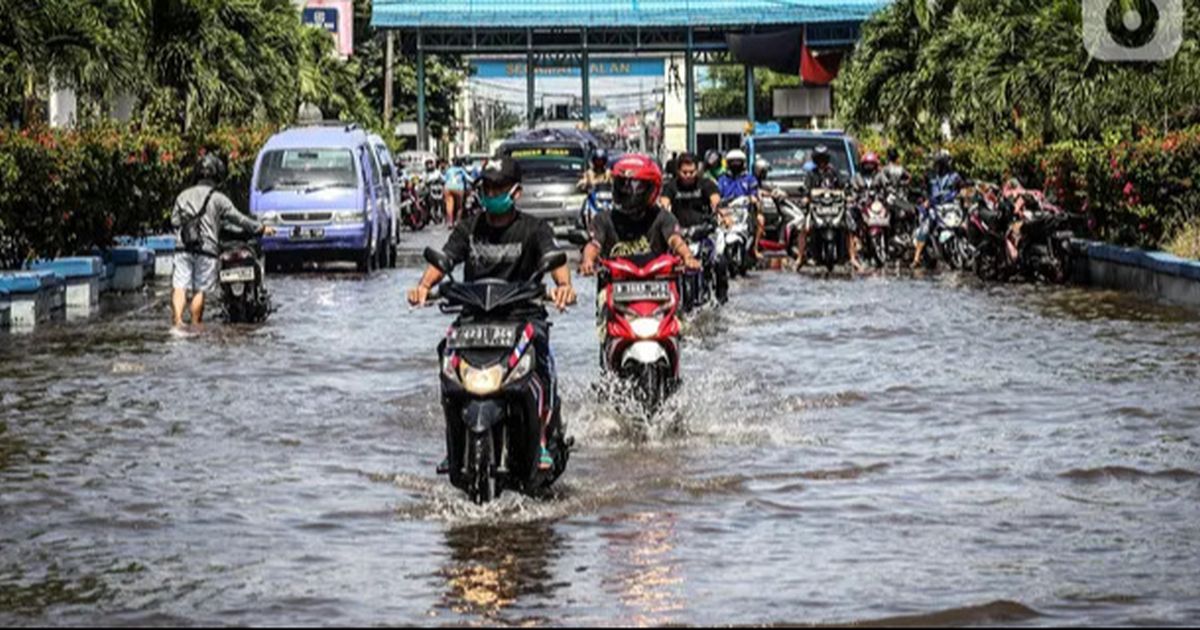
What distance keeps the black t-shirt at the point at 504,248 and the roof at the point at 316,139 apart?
23061 millimetres

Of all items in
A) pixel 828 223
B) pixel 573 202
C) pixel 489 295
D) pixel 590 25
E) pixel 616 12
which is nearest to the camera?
pixel 489 295

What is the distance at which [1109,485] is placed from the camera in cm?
1255

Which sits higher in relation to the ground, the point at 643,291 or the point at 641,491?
the point at 643,291

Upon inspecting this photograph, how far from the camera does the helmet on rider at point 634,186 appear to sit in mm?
15086

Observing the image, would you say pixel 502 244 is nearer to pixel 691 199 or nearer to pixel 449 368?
pixel 449 368

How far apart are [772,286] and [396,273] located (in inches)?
273

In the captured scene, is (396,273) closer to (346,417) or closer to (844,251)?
(844,251)

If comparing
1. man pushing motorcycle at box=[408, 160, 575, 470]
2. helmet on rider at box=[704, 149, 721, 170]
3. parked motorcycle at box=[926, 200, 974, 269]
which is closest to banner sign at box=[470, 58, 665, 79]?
parked motorcycle at box=[926, 200, 974, 269]

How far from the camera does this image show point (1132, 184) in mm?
28547

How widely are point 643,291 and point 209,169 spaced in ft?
32.1

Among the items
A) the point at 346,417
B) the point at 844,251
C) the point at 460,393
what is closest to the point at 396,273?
the point at 844,251

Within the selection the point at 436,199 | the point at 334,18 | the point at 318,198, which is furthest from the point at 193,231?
the point at 334,18

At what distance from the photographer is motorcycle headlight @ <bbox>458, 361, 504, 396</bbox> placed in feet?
Result: 36.7

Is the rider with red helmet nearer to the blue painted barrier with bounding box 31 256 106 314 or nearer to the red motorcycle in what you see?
the red motorcycle
